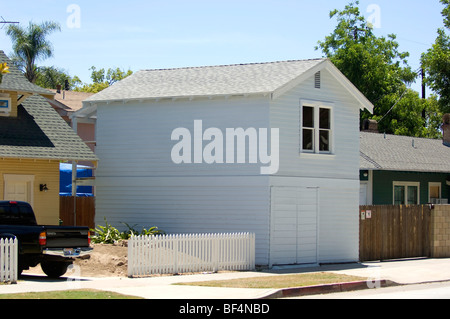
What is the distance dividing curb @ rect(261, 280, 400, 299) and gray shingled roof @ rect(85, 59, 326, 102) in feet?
21.9

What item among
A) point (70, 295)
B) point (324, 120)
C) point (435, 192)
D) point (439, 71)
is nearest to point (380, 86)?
point (439, 71)

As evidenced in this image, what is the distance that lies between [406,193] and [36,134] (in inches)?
704

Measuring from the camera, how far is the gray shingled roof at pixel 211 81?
23.1 meters

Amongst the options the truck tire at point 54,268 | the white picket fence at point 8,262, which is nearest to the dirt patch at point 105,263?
the truck tire at point 54,268

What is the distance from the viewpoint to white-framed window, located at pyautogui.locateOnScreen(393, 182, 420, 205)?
3369cm

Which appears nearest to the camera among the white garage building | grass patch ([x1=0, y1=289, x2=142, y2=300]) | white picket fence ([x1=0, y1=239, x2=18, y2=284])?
grass patch ([x1=0, y1=289, x2=142, y2=300])

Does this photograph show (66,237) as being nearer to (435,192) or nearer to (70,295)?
(70,295)

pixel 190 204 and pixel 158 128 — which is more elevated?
pixel 158 128

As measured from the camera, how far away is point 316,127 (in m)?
23.9

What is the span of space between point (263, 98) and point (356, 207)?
18.0 ft

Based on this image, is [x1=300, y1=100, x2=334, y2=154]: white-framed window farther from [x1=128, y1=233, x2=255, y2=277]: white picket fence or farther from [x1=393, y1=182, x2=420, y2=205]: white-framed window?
[x1=393, y1=182, x2=420, y2=205]: white-framed window

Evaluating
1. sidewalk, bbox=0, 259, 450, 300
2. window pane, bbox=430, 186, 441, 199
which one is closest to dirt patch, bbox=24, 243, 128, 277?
sidewalk, bbox=0, 259, 450, 300
